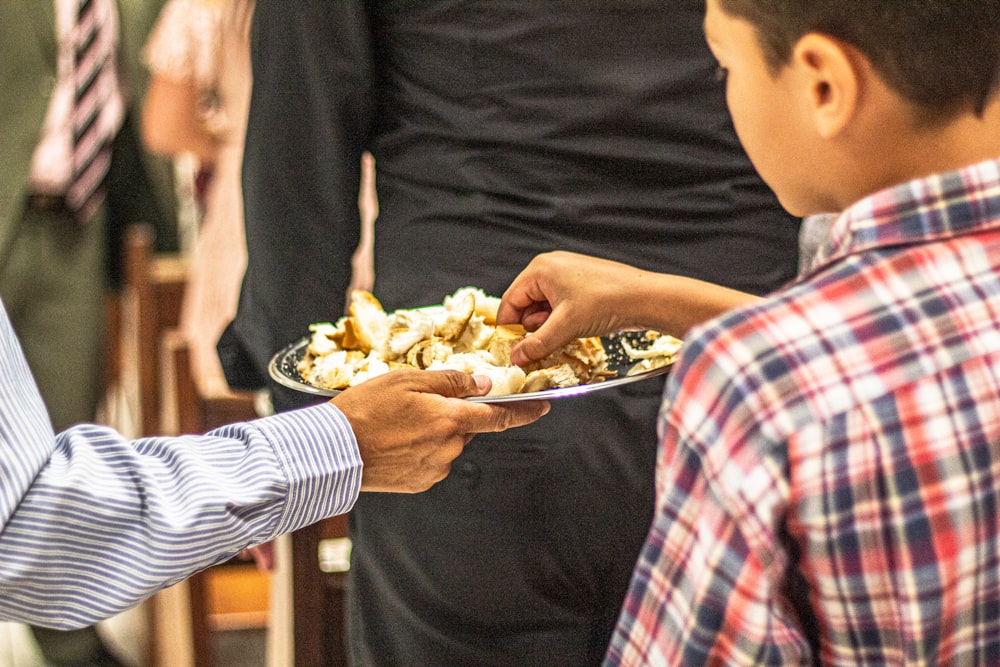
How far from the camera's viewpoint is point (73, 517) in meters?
0.84

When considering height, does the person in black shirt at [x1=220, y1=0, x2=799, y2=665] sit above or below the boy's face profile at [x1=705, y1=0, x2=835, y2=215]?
below

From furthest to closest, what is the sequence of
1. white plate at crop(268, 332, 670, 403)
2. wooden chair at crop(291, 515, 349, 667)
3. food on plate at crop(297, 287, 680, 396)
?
wooden chair at crop(291, 515, 349, 667) → food on plate at crop(297, 287, 680, 396) → white plate at crop(268, 332, 670, 403)

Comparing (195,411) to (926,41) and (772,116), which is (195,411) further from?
(926,41)

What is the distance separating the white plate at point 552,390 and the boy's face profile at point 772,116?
9.5 inches

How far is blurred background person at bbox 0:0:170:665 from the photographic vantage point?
2611 millimetres

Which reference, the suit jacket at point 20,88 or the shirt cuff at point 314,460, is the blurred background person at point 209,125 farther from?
the shirt cuff at point 314,460

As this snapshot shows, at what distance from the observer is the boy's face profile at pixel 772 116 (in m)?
0.75

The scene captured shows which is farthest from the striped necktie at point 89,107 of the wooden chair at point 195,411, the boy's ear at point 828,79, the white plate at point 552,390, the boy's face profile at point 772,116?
the boy's ear at point 828,79

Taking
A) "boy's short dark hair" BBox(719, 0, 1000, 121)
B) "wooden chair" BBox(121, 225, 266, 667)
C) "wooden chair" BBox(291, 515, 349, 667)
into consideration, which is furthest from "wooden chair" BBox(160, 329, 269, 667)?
"boy's short dark hair" BBox(719, 0, 1000, 121)

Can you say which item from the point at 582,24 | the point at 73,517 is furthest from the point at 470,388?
the point at 582,24

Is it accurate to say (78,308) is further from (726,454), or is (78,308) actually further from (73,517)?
(726,454)

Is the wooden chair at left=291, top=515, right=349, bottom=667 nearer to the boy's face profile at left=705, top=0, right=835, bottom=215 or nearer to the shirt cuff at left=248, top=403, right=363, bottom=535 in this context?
the shirt cuff at left=248, top=403, right=363, bottom=535

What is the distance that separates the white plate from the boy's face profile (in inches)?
9.5

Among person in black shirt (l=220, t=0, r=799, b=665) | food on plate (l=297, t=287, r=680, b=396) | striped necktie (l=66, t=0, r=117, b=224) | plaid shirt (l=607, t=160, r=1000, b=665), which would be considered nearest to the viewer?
plaid shirt (l=607, t=160, r=1000, b=665)
